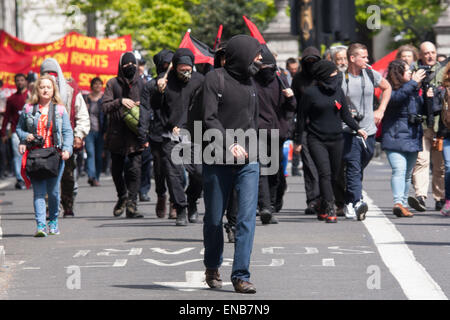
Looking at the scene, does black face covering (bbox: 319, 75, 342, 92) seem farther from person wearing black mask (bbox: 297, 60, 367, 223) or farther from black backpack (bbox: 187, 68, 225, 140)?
black backpack (bbox: 187, 68, 225, 140)

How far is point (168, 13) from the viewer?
4197cm

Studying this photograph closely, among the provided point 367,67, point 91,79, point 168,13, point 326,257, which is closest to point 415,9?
point 168,13

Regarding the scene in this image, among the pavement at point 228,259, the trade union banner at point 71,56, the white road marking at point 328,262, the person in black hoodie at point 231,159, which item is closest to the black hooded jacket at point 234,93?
the person in black hoodie at point 231,159

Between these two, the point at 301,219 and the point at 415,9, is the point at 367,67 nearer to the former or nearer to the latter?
the point at 301,219

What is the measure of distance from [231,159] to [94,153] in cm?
1355

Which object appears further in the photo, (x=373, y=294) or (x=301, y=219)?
(x=301, y=219)

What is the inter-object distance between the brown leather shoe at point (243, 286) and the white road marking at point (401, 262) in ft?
3.34

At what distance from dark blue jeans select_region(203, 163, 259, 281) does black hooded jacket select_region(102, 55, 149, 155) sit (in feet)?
19.9

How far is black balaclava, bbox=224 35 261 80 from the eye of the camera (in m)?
8.61

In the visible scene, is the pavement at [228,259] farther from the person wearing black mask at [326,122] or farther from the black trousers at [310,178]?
the person wearing black mask at [326,122]

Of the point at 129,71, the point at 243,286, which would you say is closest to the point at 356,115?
the point at 129,71

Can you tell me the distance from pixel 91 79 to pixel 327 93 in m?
11.1

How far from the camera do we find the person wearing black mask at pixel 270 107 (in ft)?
42.9

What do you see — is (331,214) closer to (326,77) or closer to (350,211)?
(350,211)
